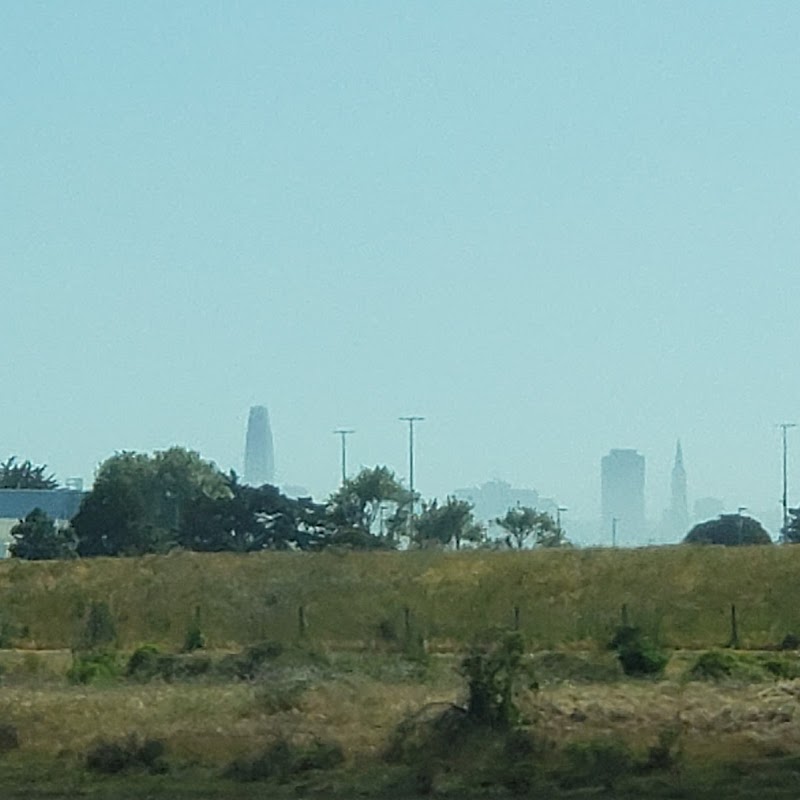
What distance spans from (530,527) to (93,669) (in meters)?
79.1

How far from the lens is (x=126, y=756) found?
70.5ft

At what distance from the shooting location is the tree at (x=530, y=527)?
107375mm

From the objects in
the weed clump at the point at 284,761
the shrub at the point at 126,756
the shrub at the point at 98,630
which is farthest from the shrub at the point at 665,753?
the shrub at the point at 98,630

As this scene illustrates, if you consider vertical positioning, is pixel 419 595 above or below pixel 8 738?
above

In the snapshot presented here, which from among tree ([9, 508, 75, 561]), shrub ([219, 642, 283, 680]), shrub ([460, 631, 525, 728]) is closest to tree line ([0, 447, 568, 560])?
tree ([9, 508, 75, 561])

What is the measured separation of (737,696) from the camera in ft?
84.6

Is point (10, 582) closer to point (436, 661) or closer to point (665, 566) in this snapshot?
point (665, 566)

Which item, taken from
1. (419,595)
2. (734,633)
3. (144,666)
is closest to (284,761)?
(144,666)

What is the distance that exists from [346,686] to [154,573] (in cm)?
2907

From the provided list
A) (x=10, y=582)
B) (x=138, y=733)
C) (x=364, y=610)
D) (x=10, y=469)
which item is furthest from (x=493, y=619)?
(x=10, y=469)

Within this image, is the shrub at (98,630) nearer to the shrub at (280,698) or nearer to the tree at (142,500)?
the shrub at (280,698)

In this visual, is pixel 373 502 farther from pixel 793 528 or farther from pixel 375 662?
pixel 375 662

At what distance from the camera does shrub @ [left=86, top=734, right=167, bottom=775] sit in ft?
69.9

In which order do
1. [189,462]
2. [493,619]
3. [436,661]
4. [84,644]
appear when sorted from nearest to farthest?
[436,661] < [84,644] < [493,619] < [189,462]
